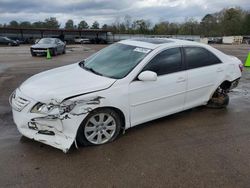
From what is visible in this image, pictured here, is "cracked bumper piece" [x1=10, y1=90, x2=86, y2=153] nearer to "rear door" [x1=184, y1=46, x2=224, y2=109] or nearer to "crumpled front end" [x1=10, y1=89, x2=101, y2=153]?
"crumpled front end" [x1=10, y1=89, x2=101, y2=153]

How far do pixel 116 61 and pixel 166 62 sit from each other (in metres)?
0.91

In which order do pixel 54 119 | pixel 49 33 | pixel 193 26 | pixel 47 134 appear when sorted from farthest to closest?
pixel 193 26
pixel 49 33
pixel 47 134
pixel 54 119

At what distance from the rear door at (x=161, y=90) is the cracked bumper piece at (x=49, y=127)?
1012 millimetres

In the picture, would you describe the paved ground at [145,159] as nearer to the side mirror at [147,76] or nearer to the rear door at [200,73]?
the rear door at [200,73]

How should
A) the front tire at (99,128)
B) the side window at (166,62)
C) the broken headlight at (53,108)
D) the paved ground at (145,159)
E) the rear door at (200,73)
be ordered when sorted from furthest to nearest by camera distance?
the rear door at (200,73) → the side window at (166,62) → the front tire at (99,128) → the broken headlight at (53,108) → the paved ground at (145,159)

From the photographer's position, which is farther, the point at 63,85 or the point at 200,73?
the point at 200,73

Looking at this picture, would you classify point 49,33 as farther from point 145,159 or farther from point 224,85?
point 145,159

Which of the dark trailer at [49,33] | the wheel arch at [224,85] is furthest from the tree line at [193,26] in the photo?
the wheel arch at [224,85]

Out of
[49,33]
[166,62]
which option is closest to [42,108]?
[166,62]

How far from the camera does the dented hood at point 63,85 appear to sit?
3758 millimetres

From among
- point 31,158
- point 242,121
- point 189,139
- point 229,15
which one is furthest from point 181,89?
point 229,15

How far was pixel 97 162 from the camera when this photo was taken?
3.65 metres

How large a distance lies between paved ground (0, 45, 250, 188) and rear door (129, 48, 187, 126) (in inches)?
14.6

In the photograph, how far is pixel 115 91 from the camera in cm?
405
